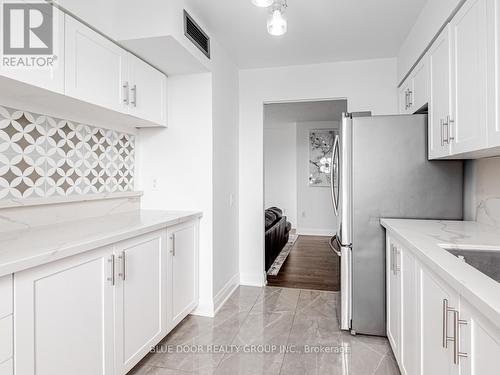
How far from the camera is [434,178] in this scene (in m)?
2.19

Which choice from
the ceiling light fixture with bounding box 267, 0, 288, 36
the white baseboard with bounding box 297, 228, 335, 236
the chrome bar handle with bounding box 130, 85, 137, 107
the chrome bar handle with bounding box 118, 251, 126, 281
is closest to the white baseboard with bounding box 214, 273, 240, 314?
the chrome bar handle with bounding box 118, 251, 126, 281

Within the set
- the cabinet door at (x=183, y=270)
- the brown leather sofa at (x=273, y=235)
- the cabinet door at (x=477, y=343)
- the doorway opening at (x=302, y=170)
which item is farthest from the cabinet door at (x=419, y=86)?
the doorway opening at (x=302, y=170)

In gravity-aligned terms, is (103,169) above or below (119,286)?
above

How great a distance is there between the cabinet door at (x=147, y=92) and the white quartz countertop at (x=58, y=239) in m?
0.88

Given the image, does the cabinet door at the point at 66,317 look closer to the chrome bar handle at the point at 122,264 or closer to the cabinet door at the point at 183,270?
the chrome bar handle at the point at 122,264

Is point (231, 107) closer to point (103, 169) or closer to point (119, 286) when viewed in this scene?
point (103, 169)

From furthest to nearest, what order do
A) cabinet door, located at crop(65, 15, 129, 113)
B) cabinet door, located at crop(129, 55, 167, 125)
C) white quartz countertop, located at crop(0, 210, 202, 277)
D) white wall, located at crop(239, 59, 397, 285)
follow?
1. white wall, located at crop(239, 59, 397, 285)
2. cabinet door, located at crop(129, 55, 167, 125)
3. cabinet door, located at crop(65, 15, 129, 113)
4. white quartz countertop, located at crop(0, 210, 202, 277)

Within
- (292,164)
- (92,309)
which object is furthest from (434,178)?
(292,164)

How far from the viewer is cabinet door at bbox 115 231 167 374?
1665mm

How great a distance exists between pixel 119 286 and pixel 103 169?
3.71 feet

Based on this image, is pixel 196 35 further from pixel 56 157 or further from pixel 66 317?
pixel 66 317

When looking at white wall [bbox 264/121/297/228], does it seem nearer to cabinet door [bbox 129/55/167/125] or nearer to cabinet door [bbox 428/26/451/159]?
cabinet door [bbox 129/55/167/125]

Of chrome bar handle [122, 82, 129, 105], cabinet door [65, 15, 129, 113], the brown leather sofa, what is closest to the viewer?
cabinet door [65, 15, 129, 113]

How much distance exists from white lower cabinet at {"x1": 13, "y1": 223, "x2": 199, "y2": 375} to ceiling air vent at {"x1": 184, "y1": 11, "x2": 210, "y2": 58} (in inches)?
55.8
